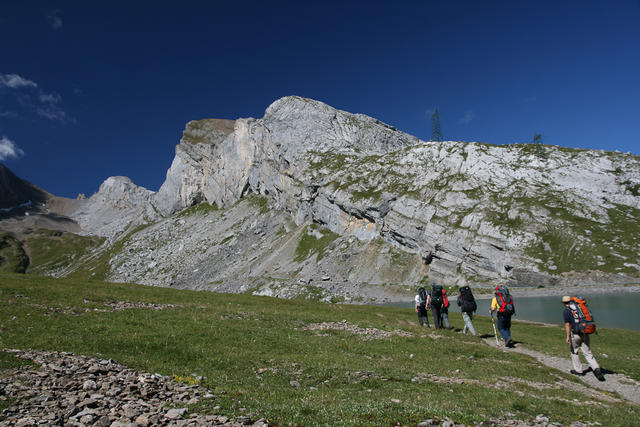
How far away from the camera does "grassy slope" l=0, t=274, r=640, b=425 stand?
10.3 meters

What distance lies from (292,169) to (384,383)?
548 ft

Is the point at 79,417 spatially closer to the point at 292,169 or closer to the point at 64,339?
the point at 64,339

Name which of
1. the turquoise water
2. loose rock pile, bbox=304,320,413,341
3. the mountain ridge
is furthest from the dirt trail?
the mountain ridge

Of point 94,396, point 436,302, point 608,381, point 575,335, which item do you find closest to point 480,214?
point 436,302

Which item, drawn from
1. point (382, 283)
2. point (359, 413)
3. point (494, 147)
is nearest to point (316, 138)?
point (494, 147)

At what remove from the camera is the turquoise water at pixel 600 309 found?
4781 cm

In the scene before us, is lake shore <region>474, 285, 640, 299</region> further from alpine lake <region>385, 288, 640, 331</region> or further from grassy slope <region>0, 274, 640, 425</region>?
grassy slope <region>0, 274, 640, 425</region>

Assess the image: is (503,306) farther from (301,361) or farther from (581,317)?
(301,361)

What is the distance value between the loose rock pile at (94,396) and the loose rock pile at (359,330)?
15.4 metres

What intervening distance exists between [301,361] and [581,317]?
15102 mm

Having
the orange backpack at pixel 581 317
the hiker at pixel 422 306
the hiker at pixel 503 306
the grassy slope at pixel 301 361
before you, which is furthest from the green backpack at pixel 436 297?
the orange backpack at pixel 581 317

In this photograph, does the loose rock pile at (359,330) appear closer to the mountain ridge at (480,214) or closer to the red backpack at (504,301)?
the red backpack at (504,301)

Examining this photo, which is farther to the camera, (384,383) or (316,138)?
(316,138)

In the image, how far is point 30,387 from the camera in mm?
10211
